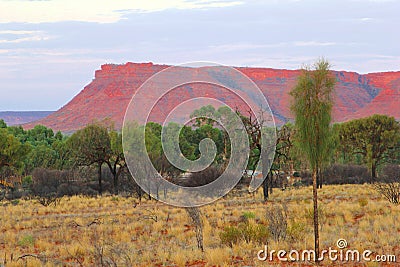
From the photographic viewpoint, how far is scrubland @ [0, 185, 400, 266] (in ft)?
39.1

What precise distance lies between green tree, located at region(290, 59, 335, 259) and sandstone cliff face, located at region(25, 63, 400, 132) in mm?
120672

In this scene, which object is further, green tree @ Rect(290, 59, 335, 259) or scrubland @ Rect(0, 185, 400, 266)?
scrubland @ Rect(0, 185, 400, 266)

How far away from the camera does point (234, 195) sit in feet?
99.5

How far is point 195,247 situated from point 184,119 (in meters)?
13.9

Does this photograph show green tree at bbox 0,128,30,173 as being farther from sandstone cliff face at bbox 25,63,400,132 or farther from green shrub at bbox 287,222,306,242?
sandstone cliff face at bbox 25,63,400,132

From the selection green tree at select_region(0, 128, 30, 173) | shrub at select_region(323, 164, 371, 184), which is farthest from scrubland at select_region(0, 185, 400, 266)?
shrub at select_region(323, 164, 371, 184)

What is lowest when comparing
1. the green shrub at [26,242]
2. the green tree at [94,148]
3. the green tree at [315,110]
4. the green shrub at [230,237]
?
the green shrub at [26,242]

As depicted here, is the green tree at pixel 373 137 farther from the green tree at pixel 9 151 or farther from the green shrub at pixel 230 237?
the green shrub at pixel 230 237

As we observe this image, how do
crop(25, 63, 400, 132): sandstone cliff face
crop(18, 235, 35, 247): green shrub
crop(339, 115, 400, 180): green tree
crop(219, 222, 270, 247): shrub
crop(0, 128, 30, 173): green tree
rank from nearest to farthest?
crop(219, 222, 270, 247): shrub < crop(18, 235, 35, 247): green shrub < crop(0, 128, 30, 173): green tree < crop(339, 115, 400, 180): green tree < crop(25, 63, 400, 132): sandstone cliff face

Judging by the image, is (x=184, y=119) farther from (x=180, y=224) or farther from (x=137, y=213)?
(x=180, y=224)

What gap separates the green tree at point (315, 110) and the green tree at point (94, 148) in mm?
24702

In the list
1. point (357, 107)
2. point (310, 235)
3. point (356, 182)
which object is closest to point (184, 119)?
point (310, 235)

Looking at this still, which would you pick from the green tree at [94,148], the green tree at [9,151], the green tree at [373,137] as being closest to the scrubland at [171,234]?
the green tree at [9,151]

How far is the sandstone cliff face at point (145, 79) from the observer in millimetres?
143625
